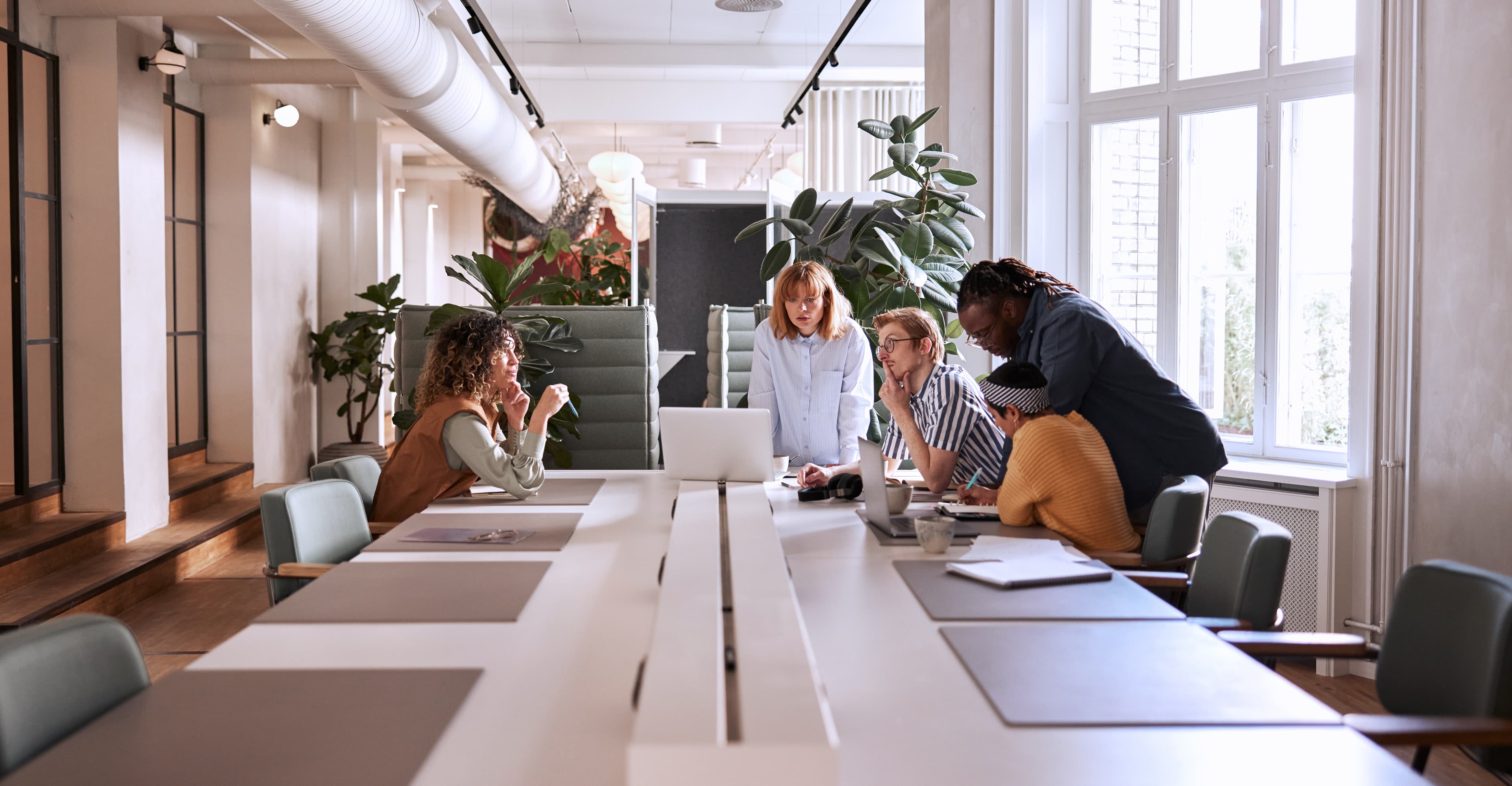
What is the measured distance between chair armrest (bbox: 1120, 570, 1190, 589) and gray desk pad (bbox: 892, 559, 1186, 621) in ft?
1.02

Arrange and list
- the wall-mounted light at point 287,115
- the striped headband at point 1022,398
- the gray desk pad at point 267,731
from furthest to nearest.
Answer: the wall-mounted light at point 287,115
the striped headband at point 1022,398
the gray desk pad at point 267,731

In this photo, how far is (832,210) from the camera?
6520 millimetres

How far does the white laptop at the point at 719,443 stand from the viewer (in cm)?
310

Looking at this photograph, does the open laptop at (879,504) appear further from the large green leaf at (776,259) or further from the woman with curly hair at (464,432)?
the large green leaf at (776,259)

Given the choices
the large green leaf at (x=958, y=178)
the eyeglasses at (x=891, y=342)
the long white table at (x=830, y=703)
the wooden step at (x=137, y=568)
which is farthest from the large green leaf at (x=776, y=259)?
the long white table at (x=830, y=703)

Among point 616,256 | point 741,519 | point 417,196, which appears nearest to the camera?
point 741,519

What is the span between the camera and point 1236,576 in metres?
2.21

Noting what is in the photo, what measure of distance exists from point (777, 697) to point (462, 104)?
660 cm

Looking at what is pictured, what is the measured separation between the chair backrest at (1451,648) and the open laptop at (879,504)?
37.2 inches

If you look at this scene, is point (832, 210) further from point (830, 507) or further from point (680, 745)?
point (680, 745)

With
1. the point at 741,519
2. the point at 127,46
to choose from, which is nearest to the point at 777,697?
the point at 741,519

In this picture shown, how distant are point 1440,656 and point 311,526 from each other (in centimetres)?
243

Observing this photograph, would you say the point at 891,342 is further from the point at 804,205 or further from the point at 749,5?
the point at 749,5

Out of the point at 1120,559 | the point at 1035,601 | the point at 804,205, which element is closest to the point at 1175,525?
the point at 1120,559
